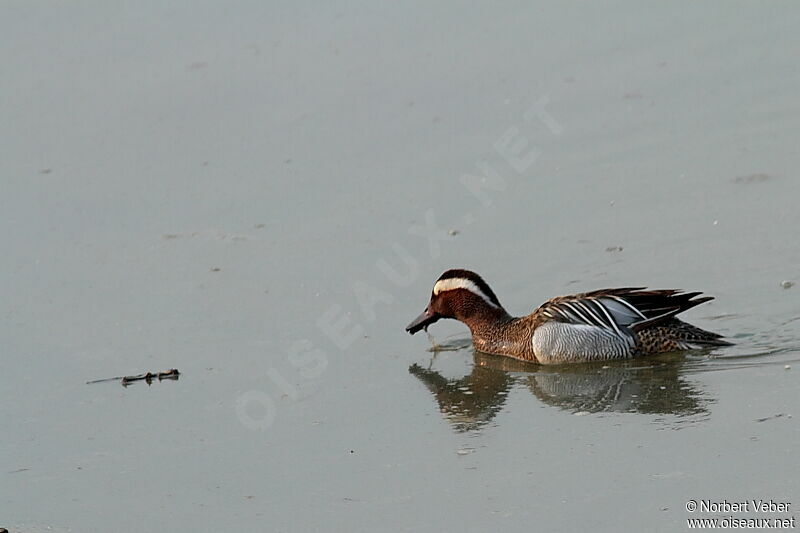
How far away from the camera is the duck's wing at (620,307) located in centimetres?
959

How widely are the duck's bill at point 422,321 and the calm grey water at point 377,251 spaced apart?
151mm

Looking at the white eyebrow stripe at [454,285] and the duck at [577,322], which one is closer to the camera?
the duck at [577,322]

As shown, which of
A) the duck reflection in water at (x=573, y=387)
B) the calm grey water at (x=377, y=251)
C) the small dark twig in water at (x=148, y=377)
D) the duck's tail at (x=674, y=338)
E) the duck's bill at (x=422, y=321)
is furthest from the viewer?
the duck's bill at (x=422, y=321)

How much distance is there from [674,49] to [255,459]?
753 cm

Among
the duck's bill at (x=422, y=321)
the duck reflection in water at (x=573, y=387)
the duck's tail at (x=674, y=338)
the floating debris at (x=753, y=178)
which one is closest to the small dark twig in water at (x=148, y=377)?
the duck reflection in water at (x=573, y=387)

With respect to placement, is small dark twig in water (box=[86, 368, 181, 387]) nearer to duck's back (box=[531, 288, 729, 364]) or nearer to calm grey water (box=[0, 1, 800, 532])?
calm grey water (box=[0, 1, 800, 532])

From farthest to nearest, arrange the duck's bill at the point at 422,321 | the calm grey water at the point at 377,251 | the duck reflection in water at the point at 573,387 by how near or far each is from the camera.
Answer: the duck's bill at the point at 422,321 < the duck reflection in water at the point at 573,387 < the calm grey water at the point at 377,251

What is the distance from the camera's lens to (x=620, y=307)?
9852 millimetres

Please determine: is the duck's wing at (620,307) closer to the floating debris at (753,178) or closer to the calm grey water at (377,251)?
the calm grey water at (377,251)

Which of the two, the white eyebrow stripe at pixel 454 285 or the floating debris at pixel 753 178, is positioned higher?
the floating debris at pixel 753 178

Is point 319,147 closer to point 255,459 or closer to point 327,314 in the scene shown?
point 327,314

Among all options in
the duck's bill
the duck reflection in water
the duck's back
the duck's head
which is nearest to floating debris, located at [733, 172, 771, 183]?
the duck's back

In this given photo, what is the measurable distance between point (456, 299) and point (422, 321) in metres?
0.30

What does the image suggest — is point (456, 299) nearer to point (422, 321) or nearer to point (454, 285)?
point (454, 285)
